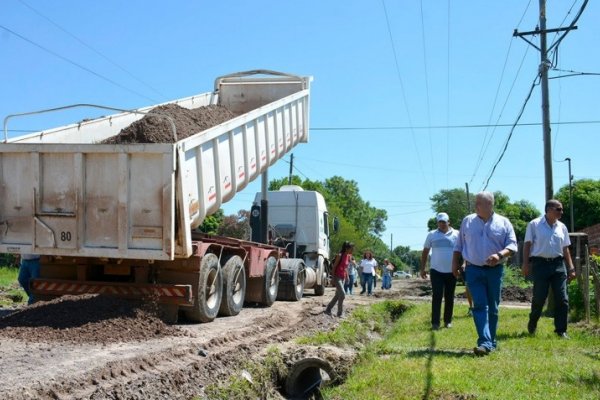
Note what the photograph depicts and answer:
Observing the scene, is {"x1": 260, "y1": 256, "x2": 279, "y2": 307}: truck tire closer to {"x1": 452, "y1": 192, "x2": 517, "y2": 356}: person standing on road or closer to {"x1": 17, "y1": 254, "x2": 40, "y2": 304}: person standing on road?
{"x1": 17, "y1": 254, "x2": 40, "y2": 304}: person standing on road

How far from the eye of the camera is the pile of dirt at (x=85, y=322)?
7.75 meters

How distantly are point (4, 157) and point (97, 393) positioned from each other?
5.19m

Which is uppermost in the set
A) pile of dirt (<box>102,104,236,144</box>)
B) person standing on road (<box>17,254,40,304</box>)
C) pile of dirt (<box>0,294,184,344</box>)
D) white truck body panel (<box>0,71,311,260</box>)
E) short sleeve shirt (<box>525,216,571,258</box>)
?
pile of dirt (<box>102,104,236,144</box>)

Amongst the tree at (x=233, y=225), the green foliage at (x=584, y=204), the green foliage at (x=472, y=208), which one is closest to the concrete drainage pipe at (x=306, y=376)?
the tree at (x=233, y=225)

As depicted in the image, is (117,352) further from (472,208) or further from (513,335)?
(472,208)

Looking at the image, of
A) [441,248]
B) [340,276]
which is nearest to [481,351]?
[441,248]

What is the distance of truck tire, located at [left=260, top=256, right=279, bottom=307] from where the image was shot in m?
14.4

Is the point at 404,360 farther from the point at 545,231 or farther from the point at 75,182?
the point at 75,182

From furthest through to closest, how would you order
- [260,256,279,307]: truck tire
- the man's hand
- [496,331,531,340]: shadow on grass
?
[260,256,279,307]: truck tire
[496,331,531,340]: shadow on grass
the man's hand

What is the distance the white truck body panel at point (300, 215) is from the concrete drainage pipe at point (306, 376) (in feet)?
40.4

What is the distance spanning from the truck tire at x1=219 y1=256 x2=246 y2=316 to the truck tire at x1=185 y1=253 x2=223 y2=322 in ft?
1.11

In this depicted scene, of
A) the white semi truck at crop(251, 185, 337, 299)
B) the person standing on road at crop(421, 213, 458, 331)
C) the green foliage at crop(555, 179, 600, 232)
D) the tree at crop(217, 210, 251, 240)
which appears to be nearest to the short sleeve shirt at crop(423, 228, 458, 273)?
the person standing on road at crop(421, 213, 458, 331)

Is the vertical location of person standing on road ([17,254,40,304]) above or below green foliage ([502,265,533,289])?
above

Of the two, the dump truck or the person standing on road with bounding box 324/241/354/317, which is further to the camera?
the person standing on road with bounding box 324/241/354/317
